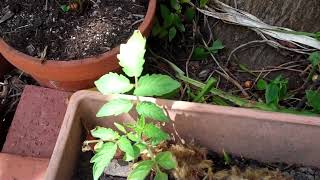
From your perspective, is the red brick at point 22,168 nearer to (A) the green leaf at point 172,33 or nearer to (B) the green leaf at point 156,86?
(B) the green leaf at point 156,86

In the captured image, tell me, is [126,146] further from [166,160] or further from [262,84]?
[262,84]

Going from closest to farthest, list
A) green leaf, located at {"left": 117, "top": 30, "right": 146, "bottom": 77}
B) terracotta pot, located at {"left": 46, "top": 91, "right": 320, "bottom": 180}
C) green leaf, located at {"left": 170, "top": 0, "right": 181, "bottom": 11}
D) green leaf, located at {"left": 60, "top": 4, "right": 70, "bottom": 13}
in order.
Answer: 1. green leaf, located at {"left": 117, "top": 30, "right": 146, "bottom": 77}
2. terracotta pot, located at {"left": 46, "top": 91, "right": 320, "bottom": 180}
3. green leaf, located at {"left": 60, "top": 4, "right": 70, "bottom": 13}
4. green leaf, located at {"left": 170, "top": 0, "right": 181, "bottom": 11}

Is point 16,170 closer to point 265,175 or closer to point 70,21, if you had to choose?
point 70,21

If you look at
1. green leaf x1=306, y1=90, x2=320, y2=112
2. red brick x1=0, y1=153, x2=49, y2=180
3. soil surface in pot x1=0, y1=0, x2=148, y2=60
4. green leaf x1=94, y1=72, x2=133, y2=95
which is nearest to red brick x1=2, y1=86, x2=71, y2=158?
red brick x1=0, y1=153, x2=49, y2=180

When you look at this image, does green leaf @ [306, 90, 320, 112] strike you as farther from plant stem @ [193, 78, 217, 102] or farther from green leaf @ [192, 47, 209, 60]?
green leaf @ [192, 47, 209, 60]

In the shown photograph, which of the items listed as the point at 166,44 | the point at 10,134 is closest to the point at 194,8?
the point at 166,44

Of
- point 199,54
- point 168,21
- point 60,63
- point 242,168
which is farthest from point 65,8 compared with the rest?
point 242,168
